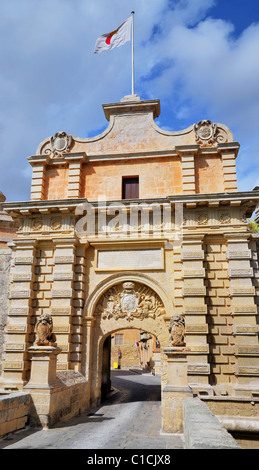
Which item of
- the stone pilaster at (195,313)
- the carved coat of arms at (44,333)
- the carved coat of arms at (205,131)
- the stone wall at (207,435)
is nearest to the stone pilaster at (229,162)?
the carved coat of arms at (205,131)

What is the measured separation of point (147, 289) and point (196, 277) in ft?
6.47

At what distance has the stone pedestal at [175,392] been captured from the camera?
8.66m

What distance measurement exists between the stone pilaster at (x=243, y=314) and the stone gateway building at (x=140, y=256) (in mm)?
33

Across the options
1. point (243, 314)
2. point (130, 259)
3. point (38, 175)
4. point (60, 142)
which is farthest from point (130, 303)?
point (60, 142)

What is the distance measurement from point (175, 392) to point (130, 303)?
510 cm

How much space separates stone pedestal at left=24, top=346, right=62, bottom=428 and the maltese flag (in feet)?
42.8

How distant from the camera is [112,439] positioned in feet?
25.1

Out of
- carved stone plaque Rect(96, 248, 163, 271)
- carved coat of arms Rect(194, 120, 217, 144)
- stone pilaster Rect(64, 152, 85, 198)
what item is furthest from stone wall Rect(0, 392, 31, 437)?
carved coat of arms Rect(194, 120, 217, 144)

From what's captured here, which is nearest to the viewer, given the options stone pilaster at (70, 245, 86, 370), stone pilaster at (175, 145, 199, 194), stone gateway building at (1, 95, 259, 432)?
stone gateway building at (1, 95, 259, 432)

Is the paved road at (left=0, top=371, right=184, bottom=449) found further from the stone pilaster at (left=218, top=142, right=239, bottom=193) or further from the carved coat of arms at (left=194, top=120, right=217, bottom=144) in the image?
the carved coat of arms at (left=194, top=120, right=217, bottom=144)

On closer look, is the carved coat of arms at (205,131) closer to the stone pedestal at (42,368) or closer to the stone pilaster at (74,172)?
the stone pilaster at (74,172)

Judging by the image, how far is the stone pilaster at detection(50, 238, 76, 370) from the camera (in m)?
13.1

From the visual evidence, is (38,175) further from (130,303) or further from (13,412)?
(13,412)
